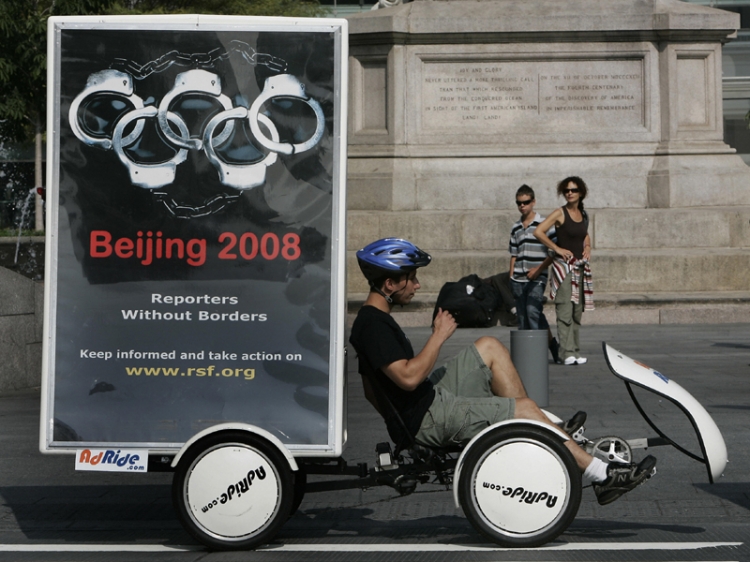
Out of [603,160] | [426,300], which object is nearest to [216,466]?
[426,300]

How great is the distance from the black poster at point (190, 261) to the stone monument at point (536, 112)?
11325 mm

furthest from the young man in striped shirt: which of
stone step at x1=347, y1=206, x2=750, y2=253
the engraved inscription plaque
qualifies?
the engraved inscription plaque

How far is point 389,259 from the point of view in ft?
19.6

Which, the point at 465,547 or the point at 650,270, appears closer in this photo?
the point at 465,547

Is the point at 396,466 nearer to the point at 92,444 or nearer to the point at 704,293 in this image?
the point at 92,444

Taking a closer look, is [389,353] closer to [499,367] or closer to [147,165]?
[499,367]

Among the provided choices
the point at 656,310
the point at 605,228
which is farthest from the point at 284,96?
the point at 605,228

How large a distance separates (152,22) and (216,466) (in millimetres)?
2027

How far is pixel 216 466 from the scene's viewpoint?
19.1 ft

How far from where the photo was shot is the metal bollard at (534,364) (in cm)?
1009

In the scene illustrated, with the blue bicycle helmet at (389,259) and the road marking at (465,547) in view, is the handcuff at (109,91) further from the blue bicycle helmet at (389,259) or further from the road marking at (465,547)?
the road marking at (465,547)

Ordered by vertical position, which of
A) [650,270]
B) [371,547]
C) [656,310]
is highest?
[650,270]

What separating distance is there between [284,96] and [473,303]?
8.00 metres

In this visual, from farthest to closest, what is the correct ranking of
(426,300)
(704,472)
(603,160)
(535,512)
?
1. (603,160)
2. (426,300)
3. (704,472)
4. (535,512)
